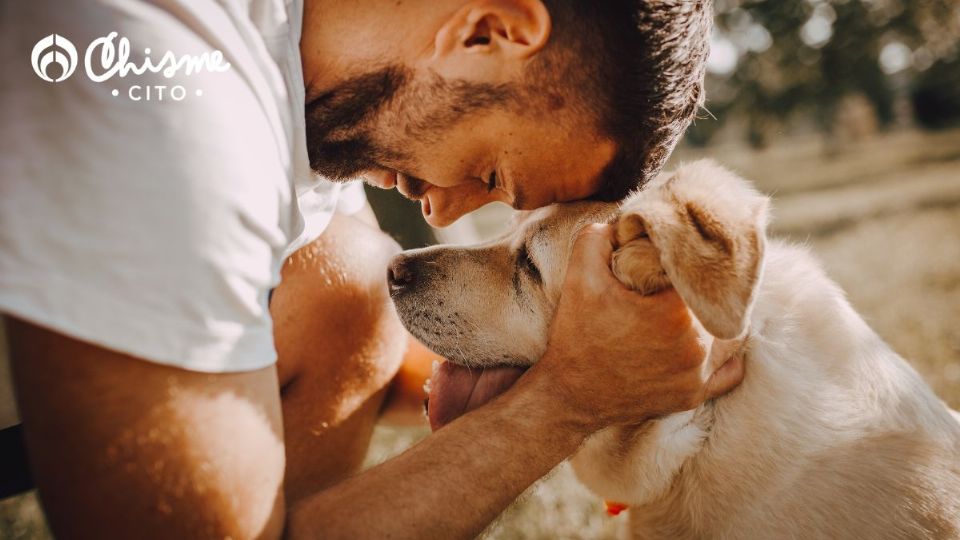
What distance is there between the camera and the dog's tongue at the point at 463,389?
237cm

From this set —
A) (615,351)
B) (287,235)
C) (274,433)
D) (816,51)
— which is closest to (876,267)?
(615,351)

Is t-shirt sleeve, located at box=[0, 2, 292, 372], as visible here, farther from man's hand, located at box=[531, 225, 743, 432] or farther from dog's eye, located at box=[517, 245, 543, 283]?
dog's eye, located at box=[517, 245, 543, 283]

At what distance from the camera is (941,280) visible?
7.78 metres

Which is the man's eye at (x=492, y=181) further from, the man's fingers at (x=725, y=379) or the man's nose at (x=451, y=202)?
the man's fingers at (x=725, y=379)

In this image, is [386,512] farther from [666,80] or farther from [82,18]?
[666,80]

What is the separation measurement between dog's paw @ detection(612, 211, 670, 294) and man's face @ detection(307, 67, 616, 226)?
359 mm

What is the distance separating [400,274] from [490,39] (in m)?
0.96

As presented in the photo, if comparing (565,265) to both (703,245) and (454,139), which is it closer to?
(454,139)

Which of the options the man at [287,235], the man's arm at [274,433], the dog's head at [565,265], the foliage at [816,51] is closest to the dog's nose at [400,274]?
the dog's head at [565,265]

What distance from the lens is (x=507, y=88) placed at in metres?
2.05

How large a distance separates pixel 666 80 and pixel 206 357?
1517mm

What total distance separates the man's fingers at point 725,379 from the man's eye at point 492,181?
949 mm

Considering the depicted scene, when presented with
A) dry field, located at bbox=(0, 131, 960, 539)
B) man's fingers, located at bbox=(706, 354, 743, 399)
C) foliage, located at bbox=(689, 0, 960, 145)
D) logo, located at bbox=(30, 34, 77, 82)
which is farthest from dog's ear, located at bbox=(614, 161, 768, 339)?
foliage, located at bbox=(689, 0, 960, 145)

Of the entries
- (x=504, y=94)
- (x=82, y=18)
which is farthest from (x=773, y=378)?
(x=82, y=18)
